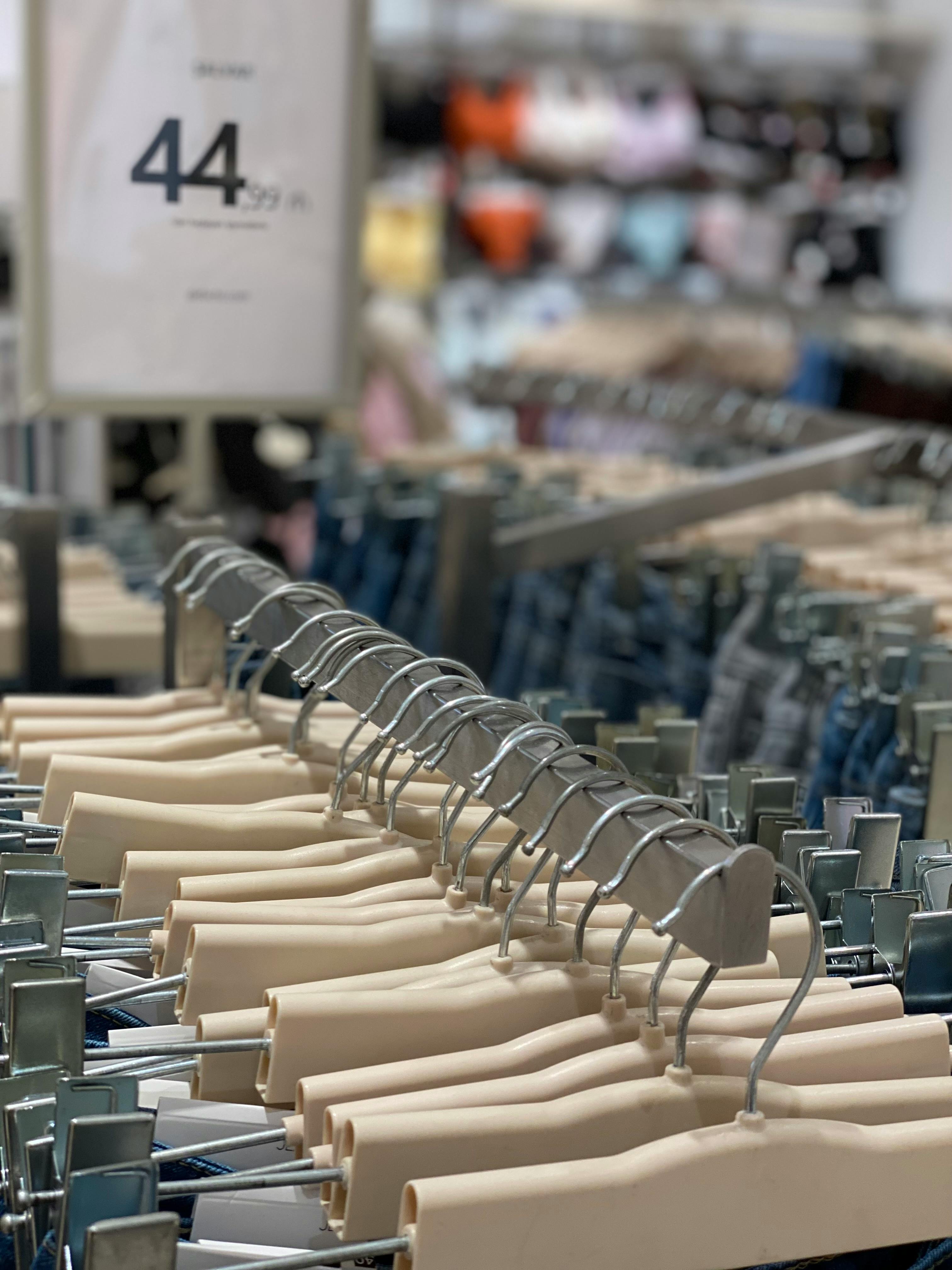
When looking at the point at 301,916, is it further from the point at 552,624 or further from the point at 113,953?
the point at 552,624

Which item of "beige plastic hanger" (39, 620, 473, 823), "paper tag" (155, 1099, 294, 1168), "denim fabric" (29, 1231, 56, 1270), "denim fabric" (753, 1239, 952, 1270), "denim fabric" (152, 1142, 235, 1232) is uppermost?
"beige plastic hanger" (39, 620, 473, 823)

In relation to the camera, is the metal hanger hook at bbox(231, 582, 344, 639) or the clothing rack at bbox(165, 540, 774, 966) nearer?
the clothing rack at bbox(165, 540, 774, 966)

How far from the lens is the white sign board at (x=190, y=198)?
170cm

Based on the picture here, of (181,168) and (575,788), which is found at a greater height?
(181,168)

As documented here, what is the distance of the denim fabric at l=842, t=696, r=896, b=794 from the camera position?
54.9 inches

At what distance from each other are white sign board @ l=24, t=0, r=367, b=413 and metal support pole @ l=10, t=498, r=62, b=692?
130 millimetres

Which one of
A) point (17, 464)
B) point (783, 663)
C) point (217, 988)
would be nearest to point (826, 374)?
point (17, 464)

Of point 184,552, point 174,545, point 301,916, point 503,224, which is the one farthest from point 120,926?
point 503,224

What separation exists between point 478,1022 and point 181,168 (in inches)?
49.5

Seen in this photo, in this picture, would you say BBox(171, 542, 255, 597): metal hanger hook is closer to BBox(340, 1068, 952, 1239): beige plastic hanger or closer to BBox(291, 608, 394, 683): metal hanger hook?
BBox(291, 608, 394, 683): metal hanger hook

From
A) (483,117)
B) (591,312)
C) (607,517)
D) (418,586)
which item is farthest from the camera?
(483,117)

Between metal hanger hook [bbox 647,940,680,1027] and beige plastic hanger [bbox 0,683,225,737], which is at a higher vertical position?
beige plastic hanger [bbox 0,683,225,737]

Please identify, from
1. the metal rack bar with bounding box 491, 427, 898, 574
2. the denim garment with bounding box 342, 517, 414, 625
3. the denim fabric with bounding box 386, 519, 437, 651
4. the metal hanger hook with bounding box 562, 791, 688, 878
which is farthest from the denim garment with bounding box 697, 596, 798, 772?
the metal hanger hook with bounding box 562, 791, 688, 878

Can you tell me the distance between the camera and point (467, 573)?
1.95 m
